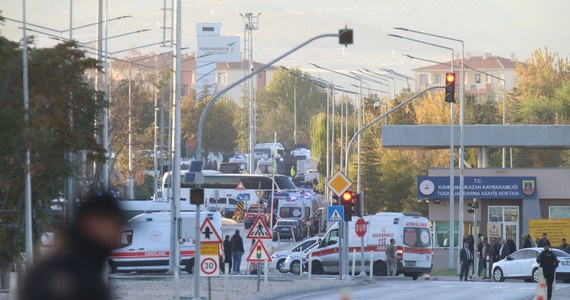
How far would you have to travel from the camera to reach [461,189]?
54.8m

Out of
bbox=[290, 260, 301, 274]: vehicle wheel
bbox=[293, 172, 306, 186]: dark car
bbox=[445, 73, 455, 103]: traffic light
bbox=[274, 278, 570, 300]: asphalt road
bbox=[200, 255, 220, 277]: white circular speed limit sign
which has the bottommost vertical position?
bbox=[290, 260, 301, 274]: vehicle wheel

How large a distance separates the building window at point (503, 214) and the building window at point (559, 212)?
1.57 metres

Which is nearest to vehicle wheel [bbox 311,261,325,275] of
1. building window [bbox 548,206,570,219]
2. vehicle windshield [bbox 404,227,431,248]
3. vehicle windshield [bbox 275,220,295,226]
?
vehicle windshield [bbox 404,227,431,248]

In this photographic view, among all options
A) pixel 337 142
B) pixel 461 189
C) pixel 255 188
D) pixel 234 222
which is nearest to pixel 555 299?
pixel 461 189

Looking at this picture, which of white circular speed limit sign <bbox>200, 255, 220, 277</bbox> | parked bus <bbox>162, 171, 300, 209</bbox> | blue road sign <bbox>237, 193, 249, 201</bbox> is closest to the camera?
white circular speed limit sign <bbox>200, 255, 220, 277</bbox>

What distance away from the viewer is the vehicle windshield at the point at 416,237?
4519 centimetres

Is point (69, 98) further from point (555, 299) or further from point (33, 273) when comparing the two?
point (33, 273)

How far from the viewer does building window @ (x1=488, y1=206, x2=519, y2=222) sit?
194ft

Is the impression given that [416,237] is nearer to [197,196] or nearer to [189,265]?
[189,265]

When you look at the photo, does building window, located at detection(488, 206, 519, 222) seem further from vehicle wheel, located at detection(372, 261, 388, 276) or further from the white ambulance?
vehicle wheel, located at detection(372, 261, 388, 276)

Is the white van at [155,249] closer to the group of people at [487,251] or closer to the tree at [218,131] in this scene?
the group of people at [487,251]

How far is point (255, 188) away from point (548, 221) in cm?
4775

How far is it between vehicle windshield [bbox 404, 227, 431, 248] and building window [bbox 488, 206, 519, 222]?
46.5 ft

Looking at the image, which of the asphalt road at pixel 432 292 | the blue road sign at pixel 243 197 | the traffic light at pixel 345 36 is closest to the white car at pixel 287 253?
the asphalt road at pixel 432 292
